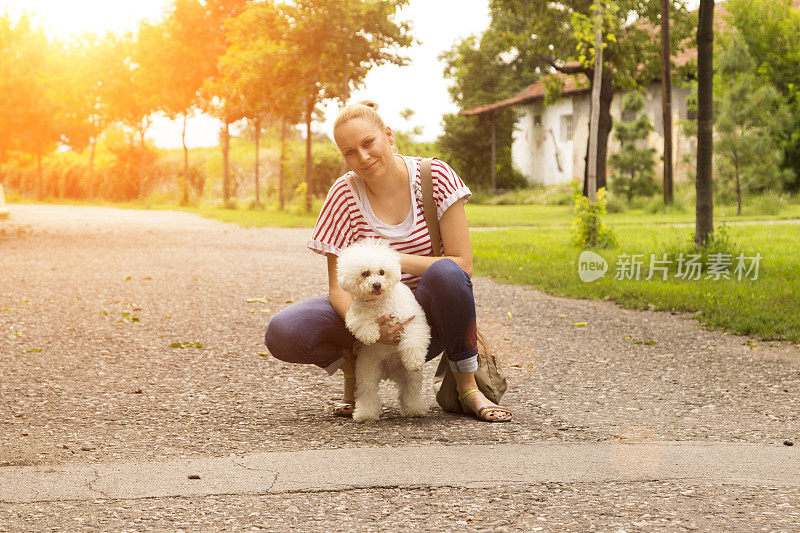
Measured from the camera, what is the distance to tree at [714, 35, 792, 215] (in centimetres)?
2175

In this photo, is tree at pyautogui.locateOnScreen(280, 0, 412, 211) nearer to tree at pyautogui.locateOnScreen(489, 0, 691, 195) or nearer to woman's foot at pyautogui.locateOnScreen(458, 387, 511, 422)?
tree at pyautogui.locateOnScreen(489, 0, 691, 195)

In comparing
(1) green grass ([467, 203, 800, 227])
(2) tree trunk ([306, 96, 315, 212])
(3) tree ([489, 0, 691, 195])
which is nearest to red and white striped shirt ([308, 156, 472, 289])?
(3) tree ([489, 0, 691, 195])

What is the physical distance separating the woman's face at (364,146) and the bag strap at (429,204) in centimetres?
20

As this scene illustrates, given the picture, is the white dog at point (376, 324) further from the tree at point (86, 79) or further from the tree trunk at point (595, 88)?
the tree at point (86, 79)

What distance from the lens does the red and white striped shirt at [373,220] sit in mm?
4219

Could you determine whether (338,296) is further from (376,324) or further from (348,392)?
(348,392)

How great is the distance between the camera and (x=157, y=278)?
36.9ft

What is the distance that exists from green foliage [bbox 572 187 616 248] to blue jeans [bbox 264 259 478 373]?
9.22 metres

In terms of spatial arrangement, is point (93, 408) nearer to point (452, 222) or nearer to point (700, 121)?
point (452, 222)

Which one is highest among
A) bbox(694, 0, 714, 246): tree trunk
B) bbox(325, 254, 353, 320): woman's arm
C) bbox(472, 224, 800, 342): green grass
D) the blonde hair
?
bbox(694, 0, 714, 246): tree trunk

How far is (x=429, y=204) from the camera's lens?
4215mm

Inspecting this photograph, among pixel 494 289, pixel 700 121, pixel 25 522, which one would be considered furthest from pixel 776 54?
pixel 25 522

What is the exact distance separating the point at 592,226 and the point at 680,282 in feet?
12.6

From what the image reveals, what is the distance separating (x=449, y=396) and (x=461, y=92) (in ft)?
141
